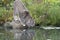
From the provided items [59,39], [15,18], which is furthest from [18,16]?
[59,39]

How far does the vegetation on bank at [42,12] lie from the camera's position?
18781 millimetres

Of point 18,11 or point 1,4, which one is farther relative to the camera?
point 1,4

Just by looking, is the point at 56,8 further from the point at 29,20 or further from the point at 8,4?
the point at 8,4

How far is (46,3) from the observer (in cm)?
1998

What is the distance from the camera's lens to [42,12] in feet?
63.7

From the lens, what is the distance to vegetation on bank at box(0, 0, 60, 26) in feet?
61.6

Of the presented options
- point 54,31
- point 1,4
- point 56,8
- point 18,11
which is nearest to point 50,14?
point 56,8

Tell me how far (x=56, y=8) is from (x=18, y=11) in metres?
2.19

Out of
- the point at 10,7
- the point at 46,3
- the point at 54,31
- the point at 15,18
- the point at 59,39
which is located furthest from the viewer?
the point at 10,7

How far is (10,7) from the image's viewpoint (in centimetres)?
2145

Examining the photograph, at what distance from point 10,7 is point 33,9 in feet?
7.70

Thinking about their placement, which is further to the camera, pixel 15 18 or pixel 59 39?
pixel 15 18

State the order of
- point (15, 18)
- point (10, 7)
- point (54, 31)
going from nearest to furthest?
point (54, 31), point (15, 18), point (10, 7)

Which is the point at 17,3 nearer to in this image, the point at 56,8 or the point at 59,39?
the point at 56,8
